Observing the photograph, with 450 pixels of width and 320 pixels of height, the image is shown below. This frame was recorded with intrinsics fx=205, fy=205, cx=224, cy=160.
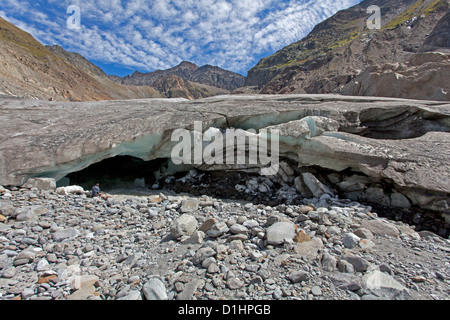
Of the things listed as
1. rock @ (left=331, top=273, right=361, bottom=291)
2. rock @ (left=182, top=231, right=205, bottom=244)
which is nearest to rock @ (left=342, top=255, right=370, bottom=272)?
rock @ (left=331, top=273, right=361, bottom=291)

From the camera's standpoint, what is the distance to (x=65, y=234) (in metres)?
3.92

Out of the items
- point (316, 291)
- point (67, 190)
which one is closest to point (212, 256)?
point (316, 291)

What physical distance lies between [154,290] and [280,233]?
7.03 ft

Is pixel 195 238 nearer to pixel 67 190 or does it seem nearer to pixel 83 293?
pixel 83 293

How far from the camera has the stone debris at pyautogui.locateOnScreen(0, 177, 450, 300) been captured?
260 cm

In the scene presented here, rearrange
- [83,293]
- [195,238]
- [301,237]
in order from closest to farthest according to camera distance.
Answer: [83,293], [301,237], [195,238]

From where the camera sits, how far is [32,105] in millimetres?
8539

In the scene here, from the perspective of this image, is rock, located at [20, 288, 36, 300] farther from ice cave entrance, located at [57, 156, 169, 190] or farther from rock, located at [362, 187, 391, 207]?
rock, located at [362, 187, 391, 207]

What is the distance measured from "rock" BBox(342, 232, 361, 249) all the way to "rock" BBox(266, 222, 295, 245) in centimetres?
84

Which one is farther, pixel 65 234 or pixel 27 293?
pixel 65 234

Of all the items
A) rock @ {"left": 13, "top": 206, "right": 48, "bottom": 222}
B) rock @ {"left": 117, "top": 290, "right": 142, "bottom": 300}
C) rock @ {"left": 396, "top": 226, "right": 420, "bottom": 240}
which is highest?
rock @ {"left": 13, "top": 206, "right": 48, "bottom": 222}

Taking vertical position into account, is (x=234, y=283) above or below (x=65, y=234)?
below

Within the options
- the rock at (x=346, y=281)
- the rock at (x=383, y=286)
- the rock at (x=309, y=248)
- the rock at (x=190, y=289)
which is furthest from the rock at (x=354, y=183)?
the rock at (x=190, y=289)

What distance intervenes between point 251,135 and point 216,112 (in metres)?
1.74
